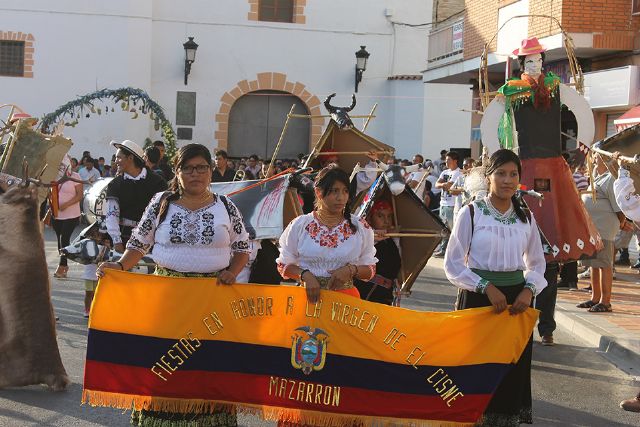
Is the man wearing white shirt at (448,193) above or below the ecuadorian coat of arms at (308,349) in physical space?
above

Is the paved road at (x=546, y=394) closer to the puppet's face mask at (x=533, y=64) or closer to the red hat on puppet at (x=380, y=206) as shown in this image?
the red hat on puppet at (x=380, y=206)

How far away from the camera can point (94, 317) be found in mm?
5699

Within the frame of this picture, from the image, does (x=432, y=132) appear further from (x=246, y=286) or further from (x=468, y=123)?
(x=246, y=286)

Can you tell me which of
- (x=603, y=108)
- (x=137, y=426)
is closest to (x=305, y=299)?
(x=137, y=426)

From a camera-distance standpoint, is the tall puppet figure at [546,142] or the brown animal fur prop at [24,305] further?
the tall puppet figure at [546,142]

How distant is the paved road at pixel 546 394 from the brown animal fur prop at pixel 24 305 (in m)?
0.13

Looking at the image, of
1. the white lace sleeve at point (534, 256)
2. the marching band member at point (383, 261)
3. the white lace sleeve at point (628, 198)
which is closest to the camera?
the white lace sleeve at point (534, 256)

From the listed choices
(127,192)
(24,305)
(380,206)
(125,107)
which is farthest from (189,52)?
(24,305)

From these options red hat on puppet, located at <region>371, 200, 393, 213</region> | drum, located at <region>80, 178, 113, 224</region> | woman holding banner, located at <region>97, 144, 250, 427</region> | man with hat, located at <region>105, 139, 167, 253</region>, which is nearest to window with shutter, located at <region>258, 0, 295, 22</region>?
drum, located at <region>80, 178, 113, 224</region>

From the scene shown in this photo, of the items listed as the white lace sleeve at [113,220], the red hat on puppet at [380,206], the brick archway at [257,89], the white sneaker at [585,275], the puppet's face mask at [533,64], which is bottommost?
the white sneaker at [585,275]

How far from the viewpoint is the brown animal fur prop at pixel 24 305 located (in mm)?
7203

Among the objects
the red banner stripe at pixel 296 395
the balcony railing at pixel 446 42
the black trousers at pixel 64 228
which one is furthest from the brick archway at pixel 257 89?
the red banner stripe at pixel 296 395

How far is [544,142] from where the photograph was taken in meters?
9.13

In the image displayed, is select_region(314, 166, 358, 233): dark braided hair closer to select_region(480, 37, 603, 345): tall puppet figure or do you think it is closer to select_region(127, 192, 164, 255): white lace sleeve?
select_region(127, 192, 164, 255): white lace sleeve
